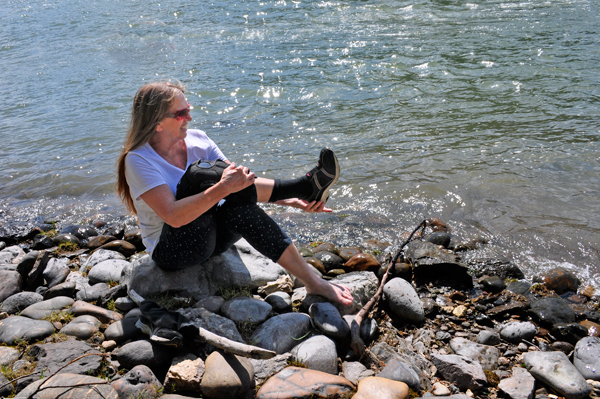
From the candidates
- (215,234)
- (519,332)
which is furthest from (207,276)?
(519,332)

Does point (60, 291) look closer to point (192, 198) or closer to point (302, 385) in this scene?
point (192, 198)

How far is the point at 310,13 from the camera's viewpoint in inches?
740

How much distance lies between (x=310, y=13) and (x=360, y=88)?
28.6 feet

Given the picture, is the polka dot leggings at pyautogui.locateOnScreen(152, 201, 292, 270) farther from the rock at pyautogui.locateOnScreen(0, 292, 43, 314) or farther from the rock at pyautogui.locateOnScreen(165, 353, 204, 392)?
the rock at pyautogui.locateOnScreen(0, 292, 43, 314)

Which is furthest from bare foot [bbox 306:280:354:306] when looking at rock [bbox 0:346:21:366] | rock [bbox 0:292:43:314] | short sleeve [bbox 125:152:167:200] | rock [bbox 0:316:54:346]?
rock [bbox 0:292:43:314]

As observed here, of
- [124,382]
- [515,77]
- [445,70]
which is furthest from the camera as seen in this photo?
[445,70]

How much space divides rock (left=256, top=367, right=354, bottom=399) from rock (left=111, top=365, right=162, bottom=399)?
643 millimetres

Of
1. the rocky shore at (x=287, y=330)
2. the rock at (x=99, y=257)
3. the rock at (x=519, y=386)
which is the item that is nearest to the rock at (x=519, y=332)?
the rocky shore at (x=287, y=330)

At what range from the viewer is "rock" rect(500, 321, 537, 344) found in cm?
398

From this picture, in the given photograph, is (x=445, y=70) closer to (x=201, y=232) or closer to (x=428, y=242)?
(x=428, y=242)

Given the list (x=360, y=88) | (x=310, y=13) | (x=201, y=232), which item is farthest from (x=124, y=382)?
(x=310, y=13)

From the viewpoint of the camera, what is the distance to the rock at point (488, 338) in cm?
394

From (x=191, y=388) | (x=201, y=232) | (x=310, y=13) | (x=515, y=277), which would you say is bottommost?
(x=515, y=277)

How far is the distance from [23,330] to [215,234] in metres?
1.54
